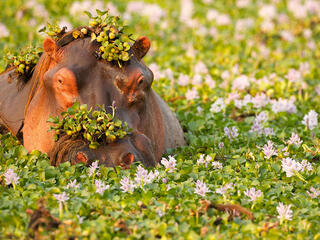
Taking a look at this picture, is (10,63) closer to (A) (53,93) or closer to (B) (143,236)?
(A) (53,93)

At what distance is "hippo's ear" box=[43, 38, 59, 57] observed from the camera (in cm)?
545

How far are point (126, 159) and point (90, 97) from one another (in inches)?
24.4

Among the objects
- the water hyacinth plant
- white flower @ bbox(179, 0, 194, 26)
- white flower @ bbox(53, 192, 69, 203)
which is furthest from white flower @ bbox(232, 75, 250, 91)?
white flower @ bbox(53, 192, 69, 203)

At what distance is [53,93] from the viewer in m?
5.46

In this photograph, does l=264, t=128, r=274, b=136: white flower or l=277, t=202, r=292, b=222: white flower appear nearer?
l=277, t=202, r=292, b=222: white flower

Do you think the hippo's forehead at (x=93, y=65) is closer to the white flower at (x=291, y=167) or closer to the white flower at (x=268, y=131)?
the white flower at (x=291, y=167)

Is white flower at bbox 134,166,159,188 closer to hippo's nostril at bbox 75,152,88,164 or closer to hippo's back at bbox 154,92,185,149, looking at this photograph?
hippo's nostril at bbox 75,152,88,164

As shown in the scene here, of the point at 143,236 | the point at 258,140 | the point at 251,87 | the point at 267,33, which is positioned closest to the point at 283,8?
the point at 267,33

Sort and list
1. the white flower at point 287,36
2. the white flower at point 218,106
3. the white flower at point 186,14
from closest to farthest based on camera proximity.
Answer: the white flower at point 218,106, the white flower at point 287,36, the white flower at point 186,14

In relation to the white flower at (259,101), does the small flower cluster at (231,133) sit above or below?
below

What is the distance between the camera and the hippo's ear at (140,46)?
5.62 meters

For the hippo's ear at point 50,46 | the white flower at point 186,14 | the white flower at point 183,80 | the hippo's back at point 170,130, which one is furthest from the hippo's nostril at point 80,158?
the white flower at point 186,14

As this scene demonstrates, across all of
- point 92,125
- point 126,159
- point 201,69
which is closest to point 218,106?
point 201,69

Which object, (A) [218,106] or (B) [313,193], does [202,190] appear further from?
(A) [218,106]
